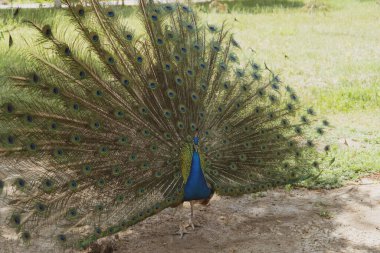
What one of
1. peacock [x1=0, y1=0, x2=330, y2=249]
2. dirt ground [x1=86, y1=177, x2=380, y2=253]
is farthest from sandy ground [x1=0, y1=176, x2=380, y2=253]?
peacock [x1=0, y1=0, x2=330, y2=249]

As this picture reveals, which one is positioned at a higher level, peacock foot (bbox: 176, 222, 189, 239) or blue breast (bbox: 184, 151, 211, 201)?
blue breast (bbox: 184, 151, 211, 201)

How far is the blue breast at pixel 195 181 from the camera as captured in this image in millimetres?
4521

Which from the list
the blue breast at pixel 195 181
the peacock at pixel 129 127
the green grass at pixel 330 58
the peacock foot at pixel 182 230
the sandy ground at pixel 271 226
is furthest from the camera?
the green grass at pixel 330 58

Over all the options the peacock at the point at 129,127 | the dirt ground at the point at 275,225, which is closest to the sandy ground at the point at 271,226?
the dirt ground at the point at 275,225

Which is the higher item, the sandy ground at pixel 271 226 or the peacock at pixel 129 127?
the peacock at pixel 129 127

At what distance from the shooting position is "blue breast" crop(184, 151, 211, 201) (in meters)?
4.52

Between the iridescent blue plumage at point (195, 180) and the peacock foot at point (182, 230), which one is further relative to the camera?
the peacock foot at point (182, 230)

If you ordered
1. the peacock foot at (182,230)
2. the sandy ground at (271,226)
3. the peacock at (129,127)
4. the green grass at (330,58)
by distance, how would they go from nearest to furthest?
the peacock at (129,127), the sandy ground at (271,226), the peacock foot at (182,230), the green grass at (330,58)

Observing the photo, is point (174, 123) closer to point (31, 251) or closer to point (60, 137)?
point (60, 137)

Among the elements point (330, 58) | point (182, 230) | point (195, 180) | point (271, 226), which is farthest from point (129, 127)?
point (330, 58)

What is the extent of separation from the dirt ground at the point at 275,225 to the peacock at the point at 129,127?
17.4 inches

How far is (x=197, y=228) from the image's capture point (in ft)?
16.7

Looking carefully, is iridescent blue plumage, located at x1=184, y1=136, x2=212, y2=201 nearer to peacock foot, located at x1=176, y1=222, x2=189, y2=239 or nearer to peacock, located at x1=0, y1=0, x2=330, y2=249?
peacock, located at x1=0, y1=0, x2=330, y2=249

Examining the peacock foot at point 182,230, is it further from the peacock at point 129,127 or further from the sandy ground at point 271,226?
the peacock at point 129,127
